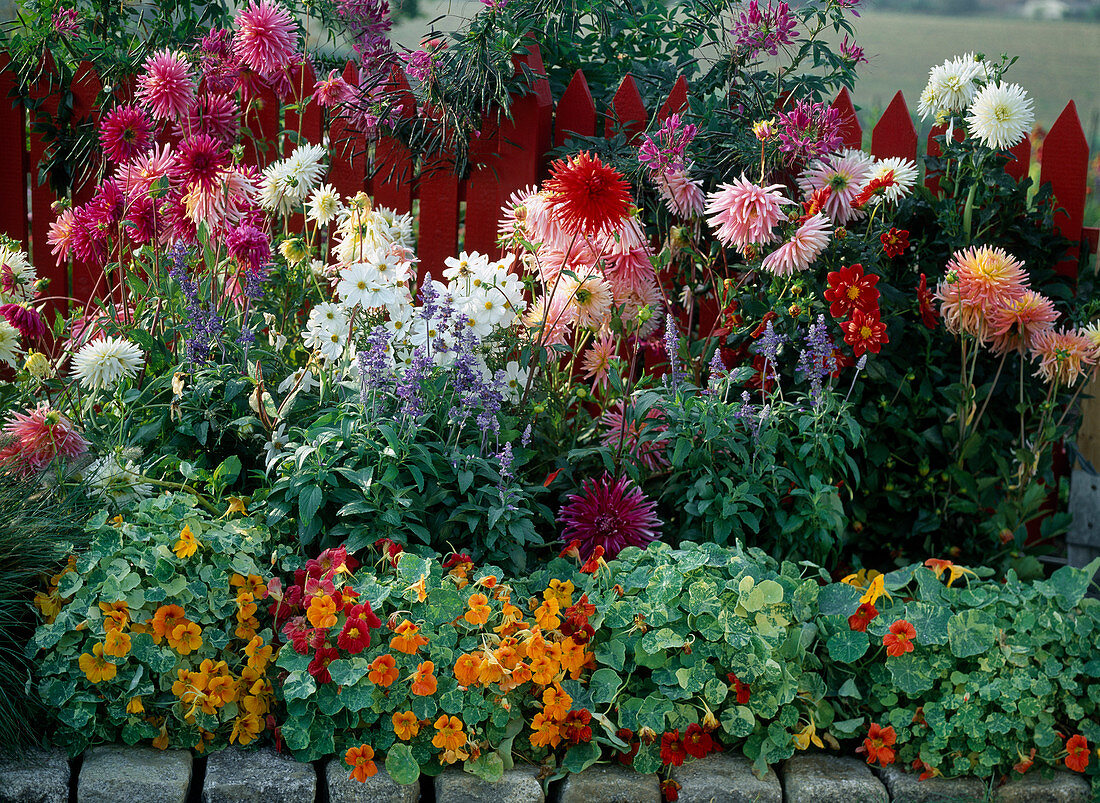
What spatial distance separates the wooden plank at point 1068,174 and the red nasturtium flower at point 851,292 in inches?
35.8

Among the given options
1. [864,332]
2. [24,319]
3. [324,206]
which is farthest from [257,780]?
[864,332]

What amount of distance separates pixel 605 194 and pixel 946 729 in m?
1.39

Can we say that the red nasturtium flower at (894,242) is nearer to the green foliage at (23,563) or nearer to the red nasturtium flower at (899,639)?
the red nasturtium flower at (899,639)

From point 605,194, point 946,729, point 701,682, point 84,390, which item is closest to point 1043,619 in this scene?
point 946,729

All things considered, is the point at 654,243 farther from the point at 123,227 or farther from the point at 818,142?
the point at 123,227

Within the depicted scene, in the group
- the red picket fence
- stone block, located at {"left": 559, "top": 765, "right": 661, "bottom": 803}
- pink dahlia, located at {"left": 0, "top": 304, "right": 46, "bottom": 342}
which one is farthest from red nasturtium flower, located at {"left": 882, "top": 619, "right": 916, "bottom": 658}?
pink dahlia, located at {"left": 0, "top": 304, "right": 46, "bottom": 342}

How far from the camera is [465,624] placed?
2008mm

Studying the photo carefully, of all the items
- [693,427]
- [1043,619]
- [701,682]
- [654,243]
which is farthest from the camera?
[654,243]

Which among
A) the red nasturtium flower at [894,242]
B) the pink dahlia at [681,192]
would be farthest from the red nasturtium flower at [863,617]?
the pink dahlia at [681,192]

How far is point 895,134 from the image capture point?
3186 millimetres

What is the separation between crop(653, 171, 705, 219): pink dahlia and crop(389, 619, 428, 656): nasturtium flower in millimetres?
1469

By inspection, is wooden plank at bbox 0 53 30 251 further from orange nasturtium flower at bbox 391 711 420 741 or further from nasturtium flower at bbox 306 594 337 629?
orange nasturtium flower at bbox 391 711 420 741

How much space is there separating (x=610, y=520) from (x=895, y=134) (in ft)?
5.64

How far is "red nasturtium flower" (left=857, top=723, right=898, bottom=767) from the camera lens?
6.39 ft
